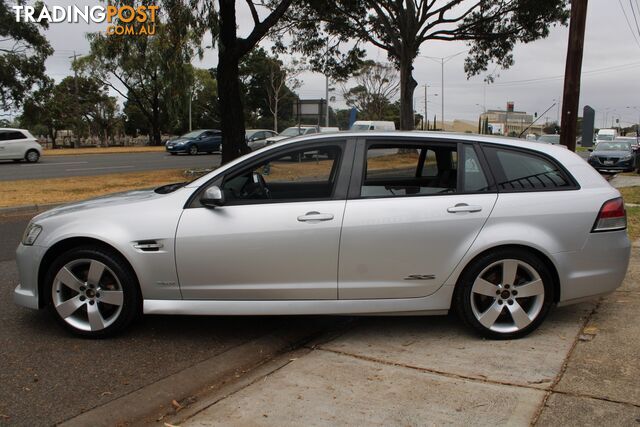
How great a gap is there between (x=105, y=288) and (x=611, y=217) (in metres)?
3.72

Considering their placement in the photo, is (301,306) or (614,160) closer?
(301,306)

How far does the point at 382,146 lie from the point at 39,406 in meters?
2.81

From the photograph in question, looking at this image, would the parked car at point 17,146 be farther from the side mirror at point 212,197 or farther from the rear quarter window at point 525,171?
the rear quarter window at point 525,171

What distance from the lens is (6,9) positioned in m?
34.8

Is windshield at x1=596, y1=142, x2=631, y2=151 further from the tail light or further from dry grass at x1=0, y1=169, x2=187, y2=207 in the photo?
the tail light

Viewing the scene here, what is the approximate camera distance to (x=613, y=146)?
23.2m

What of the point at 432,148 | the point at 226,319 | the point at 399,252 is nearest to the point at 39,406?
the point at 226,319

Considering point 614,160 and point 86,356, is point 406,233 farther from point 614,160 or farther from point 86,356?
point 614,160

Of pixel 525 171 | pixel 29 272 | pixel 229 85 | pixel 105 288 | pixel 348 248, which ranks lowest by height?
pixel 105 288

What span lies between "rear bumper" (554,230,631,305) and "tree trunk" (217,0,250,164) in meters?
12.1

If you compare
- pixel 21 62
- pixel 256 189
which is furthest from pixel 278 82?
pixel 256 189

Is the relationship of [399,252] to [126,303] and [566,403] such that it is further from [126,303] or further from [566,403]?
[126,303]

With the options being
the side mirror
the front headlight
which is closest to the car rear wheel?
the front headlight

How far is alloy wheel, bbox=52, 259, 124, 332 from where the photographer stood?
409 centimetres
